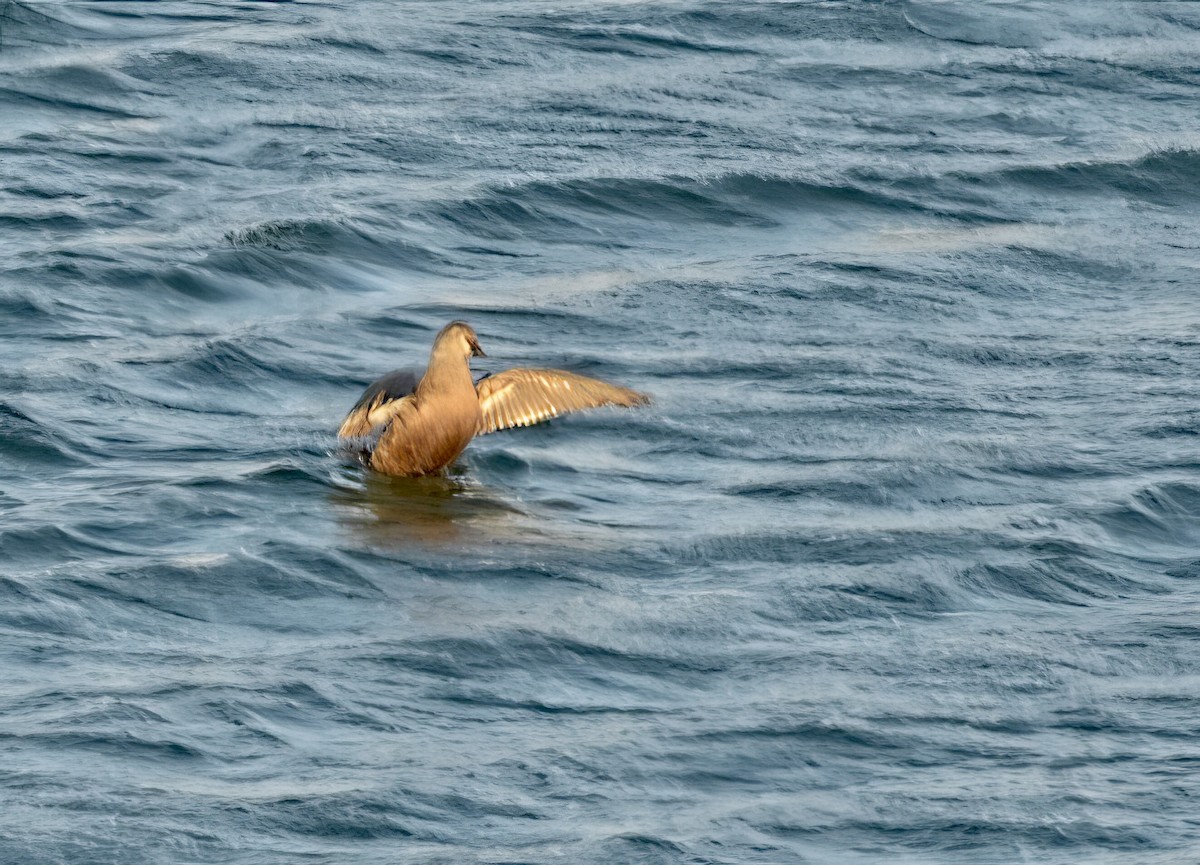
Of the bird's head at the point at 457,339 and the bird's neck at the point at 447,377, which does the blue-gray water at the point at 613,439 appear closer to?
the bird's neck at the point at 447,377

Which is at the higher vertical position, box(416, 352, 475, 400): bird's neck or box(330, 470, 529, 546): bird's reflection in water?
box(416, 352, 475, 400): bird's neck

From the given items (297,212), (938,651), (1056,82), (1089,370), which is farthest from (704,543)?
(1056,82)

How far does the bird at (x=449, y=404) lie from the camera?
9352mm

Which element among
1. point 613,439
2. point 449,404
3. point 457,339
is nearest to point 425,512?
point 449,404

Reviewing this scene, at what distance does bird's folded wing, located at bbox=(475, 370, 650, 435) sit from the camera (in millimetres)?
9547

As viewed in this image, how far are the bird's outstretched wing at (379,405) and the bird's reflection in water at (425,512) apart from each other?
0.61 ft

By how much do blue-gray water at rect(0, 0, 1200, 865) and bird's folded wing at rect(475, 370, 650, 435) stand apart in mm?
283

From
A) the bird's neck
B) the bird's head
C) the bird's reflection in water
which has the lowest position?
the bird's reflection in water

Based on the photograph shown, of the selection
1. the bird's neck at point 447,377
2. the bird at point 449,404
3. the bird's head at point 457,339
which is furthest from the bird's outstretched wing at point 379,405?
the bird's head at point 457,339

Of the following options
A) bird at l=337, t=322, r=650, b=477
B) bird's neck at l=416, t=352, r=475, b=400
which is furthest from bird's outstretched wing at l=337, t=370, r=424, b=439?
bird's neck at l=416, t=352, r=475, b=400

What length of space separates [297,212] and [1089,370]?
4.19 metres

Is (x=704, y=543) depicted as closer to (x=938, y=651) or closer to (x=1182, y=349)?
(x=938, y=651)

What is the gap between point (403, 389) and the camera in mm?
9500

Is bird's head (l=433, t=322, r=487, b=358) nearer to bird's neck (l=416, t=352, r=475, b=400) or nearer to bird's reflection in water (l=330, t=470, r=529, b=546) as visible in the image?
bird's neck (l=416, t=352, r=475, b=400)
